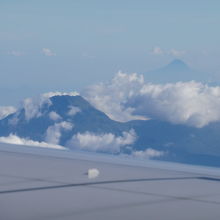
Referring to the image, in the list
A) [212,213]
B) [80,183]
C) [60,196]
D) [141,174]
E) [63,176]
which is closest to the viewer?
[212,213]

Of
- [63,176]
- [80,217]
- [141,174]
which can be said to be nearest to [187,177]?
→ [141,174]

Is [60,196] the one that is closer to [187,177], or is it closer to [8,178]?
[8,178]

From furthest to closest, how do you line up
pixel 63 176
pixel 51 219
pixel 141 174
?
pixel 141 174, pixel 63 176, pixel 51 219

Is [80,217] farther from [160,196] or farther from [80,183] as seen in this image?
[80,183]

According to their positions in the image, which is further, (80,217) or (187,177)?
(187,177)

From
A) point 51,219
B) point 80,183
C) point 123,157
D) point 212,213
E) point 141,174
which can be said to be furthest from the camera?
point 123,157

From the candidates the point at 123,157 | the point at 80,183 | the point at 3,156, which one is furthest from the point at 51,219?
the point at 123,157
